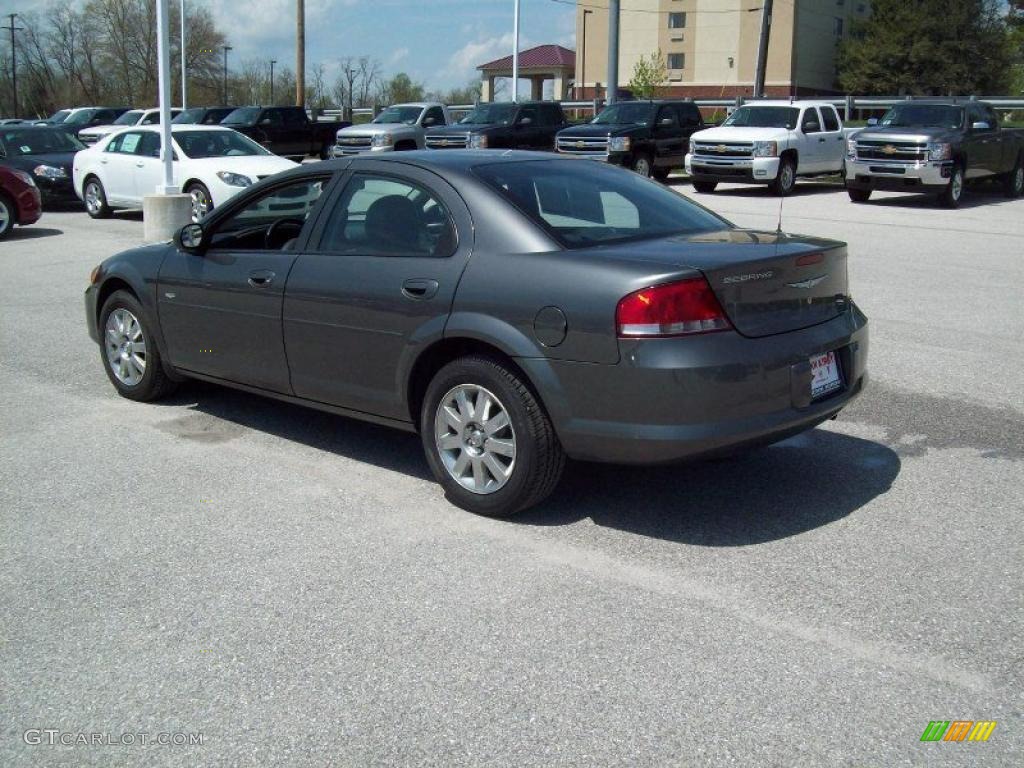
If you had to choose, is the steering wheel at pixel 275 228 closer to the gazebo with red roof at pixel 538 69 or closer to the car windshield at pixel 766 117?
the car windshield at pixel 766 117

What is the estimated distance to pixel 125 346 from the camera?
7.26 metres

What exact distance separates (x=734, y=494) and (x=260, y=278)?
274cm

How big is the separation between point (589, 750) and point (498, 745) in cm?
27

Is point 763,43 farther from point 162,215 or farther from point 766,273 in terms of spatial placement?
point 766,273

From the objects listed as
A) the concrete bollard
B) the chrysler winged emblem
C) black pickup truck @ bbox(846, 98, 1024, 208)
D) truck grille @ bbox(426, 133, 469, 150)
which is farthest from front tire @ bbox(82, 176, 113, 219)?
the chrysler winged emblem

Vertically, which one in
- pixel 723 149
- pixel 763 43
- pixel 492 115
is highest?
pixel 763 43

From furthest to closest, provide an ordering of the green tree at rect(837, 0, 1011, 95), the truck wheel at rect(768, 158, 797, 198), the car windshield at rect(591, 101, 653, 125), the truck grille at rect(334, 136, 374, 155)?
the green tree at rect(837, 0, 1011, 95)
the truck grille at rect(334, 136, 374, 155)
the car windshield at rect(591, 101, 653, 125)
the truck wheel at rect(768, 158, 797, 198)

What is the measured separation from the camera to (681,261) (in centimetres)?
472

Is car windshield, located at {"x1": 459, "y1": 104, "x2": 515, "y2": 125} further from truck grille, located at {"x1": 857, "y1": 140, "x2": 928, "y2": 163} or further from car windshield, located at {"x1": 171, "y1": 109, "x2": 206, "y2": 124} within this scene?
car windshield, located at {"x1": 171, "y1": 109, "x2": 206, "y2": 124}

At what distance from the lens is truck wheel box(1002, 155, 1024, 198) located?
79.5ft

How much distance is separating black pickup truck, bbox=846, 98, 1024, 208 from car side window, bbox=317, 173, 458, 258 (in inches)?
708

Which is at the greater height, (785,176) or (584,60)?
(584,60)

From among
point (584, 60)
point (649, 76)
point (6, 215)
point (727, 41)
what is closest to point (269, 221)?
point (6, 215)

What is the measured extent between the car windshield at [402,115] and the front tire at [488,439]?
1147 inches
